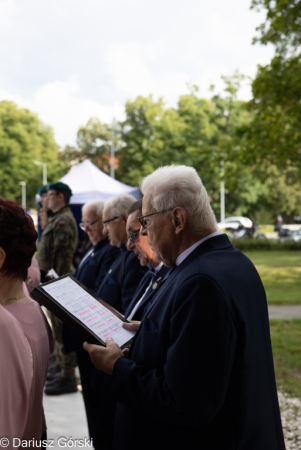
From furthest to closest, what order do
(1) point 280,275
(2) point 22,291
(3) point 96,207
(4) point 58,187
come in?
(1) point 280,275 < (4) point 58,187 < (3) point 96,207 < (2) point 22,291

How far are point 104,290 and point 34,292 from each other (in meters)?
1.74

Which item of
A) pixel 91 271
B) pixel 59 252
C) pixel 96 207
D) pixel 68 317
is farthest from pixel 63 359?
pixel 68 317

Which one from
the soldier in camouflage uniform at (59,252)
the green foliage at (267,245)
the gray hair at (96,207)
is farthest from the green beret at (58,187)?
the green foliage at (267,245)

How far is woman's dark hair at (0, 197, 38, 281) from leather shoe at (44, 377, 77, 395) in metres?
3.76

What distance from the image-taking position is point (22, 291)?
242 centimetres

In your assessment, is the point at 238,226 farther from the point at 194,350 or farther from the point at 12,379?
the point at 12,379

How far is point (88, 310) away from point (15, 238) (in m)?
0.49

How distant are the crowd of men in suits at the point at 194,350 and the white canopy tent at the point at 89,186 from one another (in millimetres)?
9366

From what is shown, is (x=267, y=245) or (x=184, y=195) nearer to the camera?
(x=184, y=195)

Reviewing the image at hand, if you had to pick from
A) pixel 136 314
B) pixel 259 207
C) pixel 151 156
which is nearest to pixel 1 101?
pixel 151 156

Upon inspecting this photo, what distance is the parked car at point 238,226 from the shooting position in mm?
40344

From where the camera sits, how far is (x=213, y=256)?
1991 mm

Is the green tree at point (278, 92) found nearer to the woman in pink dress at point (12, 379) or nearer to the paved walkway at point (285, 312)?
the paved walkway at point (285, 312)

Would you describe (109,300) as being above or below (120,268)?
below
